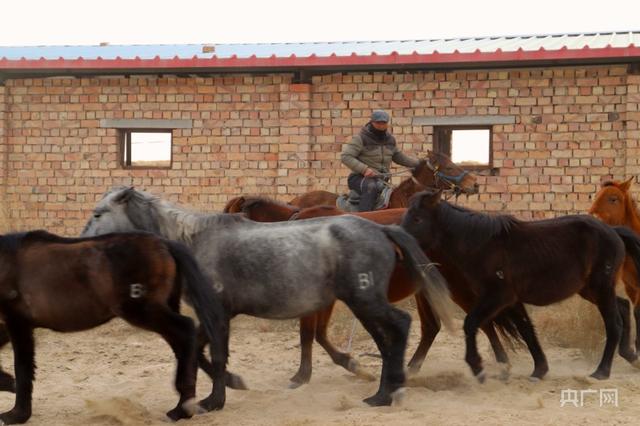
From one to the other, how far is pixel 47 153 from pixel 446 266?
7.78 meters

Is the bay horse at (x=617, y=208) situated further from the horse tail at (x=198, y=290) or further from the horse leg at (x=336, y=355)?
the horse tail at (x=198, y=290)

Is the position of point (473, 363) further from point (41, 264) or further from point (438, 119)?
point (438, 119)

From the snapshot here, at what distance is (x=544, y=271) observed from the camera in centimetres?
833

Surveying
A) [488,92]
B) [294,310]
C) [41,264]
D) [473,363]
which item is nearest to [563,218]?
[473,363]

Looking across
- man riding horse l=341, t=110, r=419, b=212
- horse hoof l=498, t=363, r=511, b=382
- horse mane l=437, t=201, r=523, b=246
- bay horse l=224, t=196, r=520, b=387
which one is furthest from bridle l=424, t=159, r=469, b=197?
horse hoof l=498, t=363, r=511, b=382

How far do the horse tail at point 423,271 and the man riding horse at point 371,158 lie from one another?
3568mm

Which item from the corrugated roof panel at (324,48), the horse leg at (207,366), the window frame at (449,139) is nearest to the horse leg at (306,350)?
the horse leg at (207,366)

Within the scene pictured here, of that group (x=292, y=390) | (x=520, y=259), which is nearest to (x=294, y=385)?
(x=292, y=390)

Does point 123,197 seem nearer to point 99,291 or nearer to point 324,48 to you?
point 99,291

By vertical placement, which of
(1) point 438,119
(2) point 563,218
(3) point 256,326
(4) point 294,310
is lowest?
(3) point 256,326

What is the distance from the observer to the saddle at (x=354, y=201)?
11.3 m

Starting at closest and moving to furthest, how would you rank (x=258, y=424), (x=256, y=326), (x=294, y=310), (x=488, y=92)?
(x=258, y=424) < (x=294, y=310) < (x=256, y=326) < (x=488, y=92)

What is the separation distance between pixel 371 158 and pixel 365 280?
441 centimetres

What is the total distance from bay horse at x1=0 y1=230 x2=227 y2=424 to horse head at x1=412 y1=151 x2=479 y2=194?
5.19 meters
